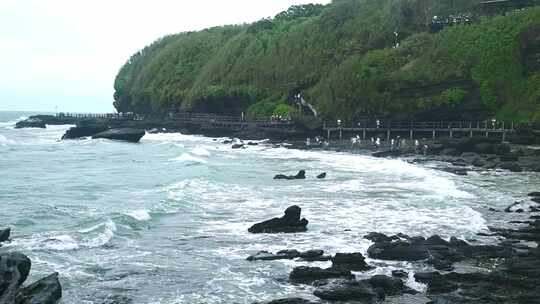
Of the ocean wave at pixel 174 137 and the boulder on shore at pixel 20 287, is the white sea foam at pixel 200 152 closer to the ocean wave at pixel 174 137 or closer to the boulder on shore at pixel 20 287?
the ocean wave at pixel 174 137

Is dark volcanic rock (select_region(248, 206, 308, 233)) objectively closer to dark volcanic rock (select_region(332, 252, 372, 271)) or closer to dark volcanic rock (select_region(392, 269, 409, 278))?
dark volcanic rock (select_region(332, 252, 372, 271))

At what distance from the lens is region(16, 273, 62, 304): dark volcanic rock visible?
13703mm

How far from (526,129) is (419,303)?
45.4 metres

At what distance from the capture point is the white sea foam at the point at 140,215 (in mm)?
26453

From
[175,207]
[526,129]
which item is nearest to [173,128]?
[526,129]

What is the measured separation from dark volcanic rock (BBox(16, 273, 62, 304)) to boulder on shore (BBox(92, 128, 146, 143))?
61656 mm

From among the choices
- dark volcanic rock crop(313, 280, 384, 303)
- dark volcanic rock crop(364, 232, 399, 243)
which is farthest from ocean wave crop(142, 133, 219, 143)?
dark volcanic rock crop(313, 280, 384, 303)

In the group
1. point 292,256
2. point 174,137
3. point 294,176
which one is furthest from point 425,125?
point 292,256

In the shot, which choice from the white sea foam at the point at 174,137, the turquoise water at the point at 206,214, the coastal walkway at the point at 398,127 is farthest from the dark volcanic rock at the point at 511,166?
the white sea foam at the point at 174,137

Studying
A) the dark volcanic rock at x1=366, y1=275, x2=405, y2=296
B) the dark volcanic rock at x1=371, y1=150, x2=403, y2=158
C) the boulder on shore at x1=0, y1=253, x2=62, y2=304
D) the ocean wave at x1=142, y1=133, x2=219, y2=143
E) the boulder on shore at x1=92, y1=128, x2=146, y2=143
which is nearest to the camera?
the boulder on shore at x1=0, y1=253, x2=62, y2=304

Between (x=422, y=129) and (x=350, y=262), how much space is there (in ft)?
155

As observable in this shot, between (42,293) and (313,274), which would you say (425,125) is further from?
(42,293)

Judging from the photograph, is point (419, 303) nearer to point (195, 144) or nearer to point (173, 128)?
point (195, 144)

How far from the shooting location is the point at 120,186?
123ft
